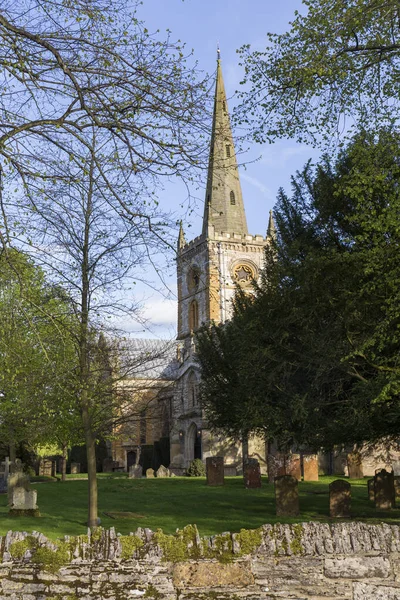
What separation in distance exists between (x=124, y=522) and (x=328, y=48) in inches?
468

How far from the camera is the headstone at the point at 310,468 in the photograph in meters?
30.7

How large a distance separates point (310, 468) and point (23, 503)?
16784 mm

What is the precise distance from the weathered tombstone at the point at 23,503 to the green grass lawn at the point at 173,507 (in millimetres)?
298

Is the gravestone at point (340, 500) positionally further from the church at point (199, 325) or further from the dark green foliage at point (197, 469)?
the church at point (199, 325)

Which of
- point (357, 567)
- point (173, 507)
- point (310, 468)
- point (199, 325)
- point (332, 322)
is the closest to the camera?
point (357, 567)

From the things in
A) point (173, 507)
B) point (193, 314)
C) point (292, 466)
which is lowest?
point (173, 507)

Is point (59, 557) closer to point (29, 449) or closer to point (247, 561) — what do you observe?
point (247, 561)

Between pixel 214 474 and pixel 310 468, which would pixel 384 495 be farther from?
pixel 310 468

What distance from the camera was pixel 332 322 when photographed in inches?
640

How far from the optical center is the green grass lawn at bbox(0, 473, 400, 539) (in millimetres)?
16016

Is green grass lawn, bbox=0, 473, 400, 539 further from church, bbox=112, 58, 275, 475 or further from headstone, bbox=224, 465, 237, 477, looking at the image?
church, bbox=112, 58, 275, 475

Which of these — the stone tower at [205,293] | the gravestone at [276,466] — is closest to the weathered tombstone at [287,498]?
the gravestone at [276,466]

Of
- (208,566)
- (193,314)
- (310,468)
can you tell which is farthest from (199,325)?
(208,566)

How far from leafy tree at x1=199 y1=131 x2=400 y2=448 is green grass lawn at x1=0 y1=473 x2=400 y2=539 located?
237cm
